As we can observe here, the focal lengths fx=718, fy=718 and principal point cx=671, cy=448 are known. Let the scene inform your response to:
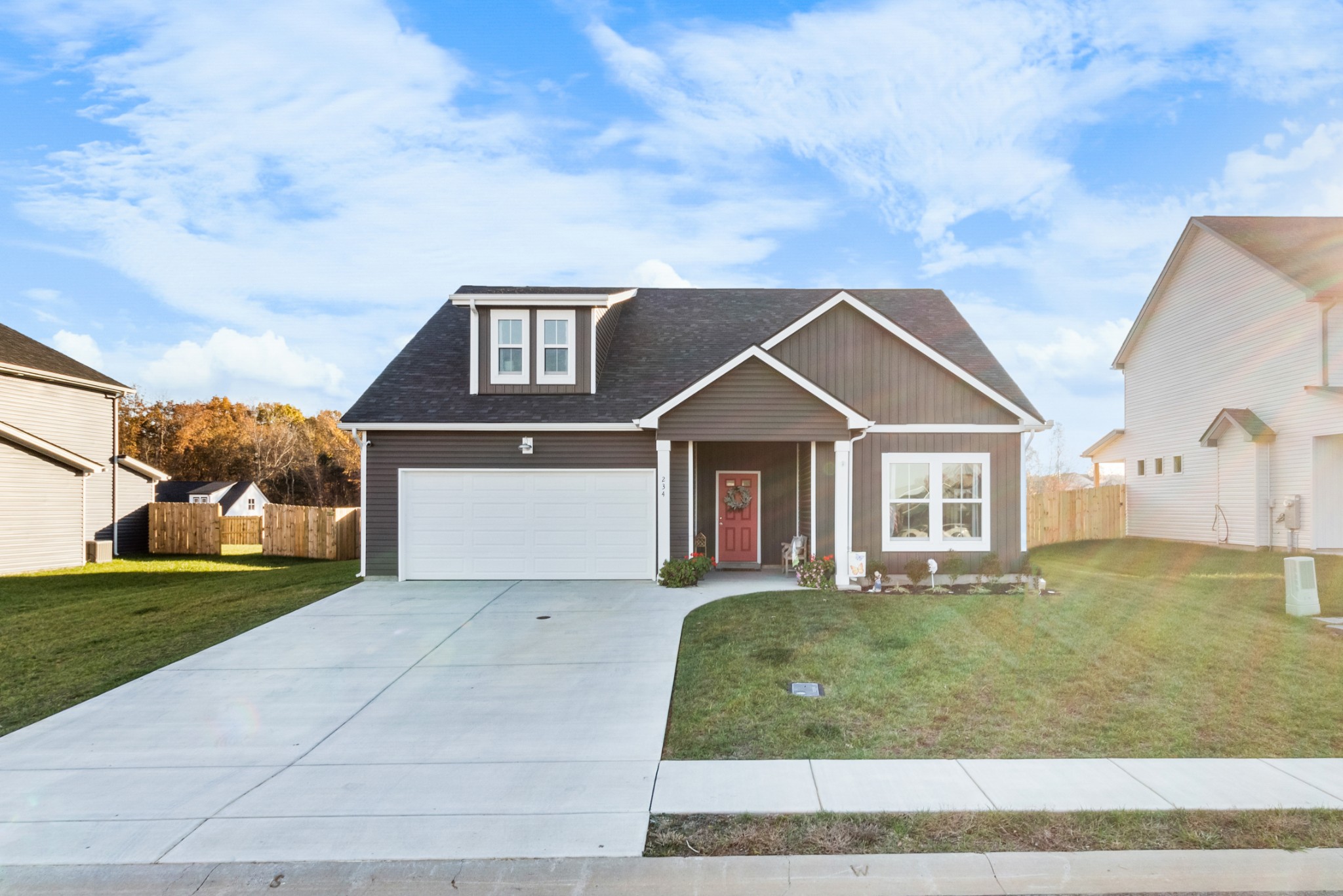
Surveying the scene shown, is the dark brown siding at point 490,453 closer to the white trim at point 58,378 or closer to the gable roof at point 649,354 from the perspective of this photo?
the gable roof at point 649,354

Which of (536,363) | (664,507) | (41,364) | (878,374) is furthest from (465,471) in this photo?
(41,364)

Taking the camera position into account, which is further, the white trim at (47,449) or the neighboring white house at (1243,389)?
the white trim at (47,449)

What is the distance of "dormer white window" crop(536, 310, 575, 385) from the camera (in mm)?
15133

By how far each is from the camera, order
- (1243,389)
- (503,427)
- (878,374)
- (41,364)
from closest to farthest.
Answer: (503,427) → (878,374) → (1243,389) → (41,364)

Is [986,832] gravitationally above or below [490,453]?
below

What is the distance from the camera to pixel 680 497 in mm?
→ 13984

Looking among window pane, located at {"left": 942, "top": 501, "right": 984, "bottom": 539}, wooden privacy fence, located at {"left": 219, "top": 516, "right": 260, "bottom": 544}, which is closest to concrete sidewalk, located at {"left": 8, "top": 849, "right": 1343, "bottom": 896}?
window pane, located at {"left": 942, "top": 501, "right": 984, "bottom": 539}

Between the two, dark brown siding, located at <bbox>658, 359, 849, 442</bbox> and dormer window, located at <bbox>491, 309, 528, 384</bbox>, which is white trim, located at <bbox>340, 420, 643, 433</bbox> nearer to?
dormer window, located at <bbox>491, 309, 528, 384</bbox>

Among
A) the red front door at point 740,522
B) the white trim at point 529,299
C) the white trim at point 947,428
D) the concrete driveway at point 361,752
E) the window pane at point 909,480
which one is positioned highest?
the white trim at point 529,299

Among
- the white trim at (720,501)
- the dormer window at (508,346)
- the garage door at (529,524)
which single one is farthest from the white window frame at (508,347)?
the white trim at (720,501)

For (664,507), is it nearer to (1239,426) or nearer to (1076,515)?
(1239,426)

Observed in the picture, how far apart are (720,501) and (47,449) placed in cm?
1773

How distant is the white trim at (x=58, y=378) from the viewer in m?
19.8

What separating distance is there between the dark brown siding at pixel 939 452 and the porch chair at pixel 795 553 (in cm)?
101
